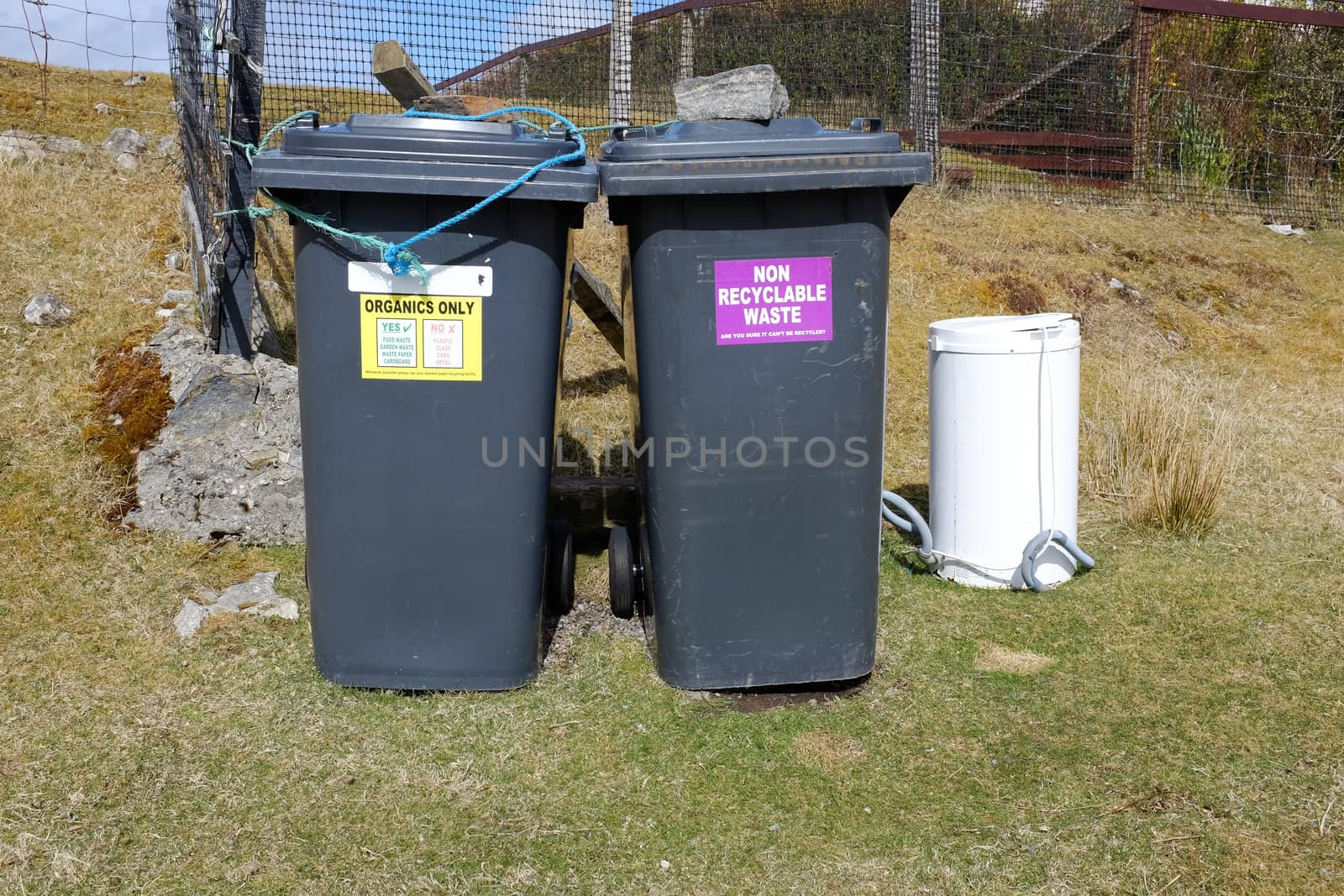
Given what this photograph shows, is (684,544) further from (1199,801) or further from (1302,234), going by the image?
(1302,234)

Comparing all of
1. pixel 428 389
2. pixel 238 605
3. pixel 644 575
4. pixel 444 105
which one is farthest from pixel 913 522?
pixel 238 605

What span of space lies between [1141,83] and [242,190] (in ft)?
28.8

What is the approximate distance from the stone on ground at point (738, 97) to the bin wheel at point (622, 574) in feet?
4.56

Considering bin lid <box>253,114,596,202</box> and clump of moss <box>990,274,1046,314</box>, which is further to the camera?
clump of moss <box>990,274,1046,314</box>

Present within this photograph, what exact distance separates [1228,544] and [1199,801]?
6.62 ft

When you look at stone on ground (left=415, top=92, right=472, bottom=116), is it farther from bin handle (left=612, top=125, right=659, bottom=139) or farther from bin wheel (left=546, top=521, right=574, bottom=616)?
bin wheel (left=546, top=521, right=574, bottom=616)

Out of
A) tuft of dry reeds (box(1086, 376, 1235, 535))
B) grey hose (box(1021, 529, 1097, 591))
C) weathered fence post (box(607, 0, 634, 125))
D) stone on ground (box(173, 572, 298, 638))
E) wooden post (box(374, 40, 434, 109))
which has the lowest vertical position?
stone on ground (box(173, 572, 298, 638))

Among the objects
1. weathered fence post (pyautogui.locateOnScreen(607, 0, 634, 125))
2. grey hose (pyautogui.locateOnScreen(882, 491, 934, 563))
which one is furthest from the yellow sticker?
weathered fence post (pyautogui.locateOnScreen(607, 0, 634, 125))

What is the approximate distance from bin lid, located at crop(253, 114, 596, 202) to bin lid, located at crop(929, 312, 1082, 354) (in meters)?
1.59

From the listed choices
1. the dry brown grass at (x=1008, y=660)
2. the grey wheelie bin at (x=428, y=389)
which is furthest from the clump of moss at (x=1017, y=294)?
the grey wheelie bin at (x=428, y=389)

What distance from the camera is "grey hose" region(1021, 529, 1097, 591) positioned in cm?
380

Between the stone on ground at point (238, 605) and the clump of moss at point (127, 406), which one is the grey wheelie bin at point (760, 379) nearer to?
the stone on ground at point (238, 605)

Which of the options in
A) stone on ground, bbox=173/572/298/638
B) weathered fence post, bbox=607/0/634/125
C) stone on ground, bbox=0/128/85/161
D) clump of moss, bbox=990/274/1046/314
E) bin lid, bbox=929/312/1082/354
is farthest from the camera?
weathered fence post, bbox=607/0/634/125

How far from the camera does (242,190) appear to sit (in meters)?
4.37
